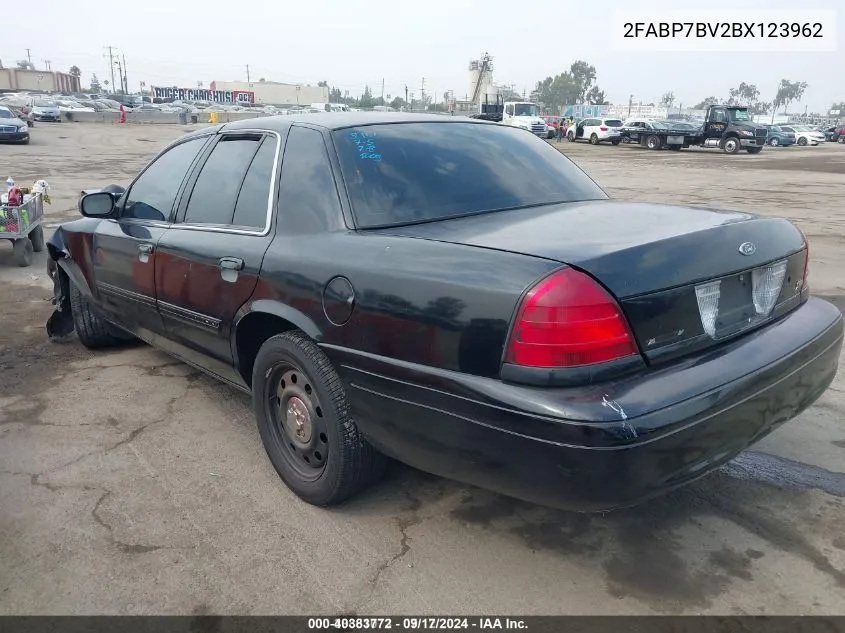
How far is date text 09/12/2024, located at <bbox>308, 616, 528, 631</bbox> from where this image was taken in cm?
229

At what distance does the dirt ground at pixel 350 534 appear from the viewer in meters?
2.43

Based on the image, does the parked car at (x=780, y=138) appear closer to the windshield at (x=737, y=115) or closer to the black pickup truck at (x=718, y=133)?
the black pickup truck at (x=718, y=133)

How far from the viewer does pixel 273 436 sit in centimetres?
319

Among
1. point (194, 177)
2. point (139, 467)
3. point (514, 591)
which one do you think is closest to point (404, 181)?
point (194, 177)

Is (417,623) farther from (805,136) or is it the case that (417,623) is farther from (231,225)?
(805,136)

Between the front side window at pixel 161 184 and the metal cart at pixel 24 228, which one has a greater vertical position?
the front side window at pixel 161 184

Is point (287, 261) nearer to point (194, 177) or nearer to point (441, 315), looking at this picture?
point (441, 315)

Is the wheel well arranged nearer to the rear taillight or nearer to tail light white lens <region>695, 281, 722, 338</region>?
the rear taillight

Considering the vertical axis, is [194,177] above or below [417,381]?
above

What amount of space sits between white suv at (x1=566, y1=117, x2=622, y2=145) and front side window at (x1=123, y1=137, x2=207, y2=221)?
3923cm

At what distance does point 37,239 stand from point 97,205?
215 inches

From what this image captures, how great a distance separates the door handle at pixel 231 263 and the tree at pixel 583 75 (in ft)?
498

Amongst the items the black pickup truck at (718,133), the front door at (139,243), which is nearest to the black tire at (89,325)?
the front door at (139,243)

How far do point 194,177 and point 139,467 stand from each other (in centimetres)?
156
